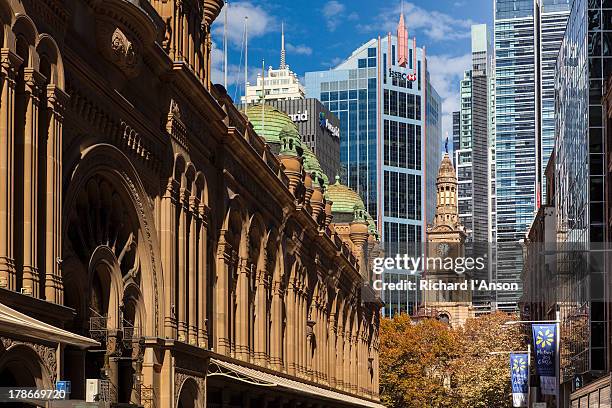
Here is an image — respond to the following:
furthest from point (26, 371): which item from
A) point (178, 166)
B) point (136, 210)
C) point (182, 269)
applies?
point (178, 166)

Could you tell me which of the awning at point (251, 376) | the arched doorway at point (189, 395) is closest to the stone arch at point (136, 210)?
the arched doorway at point (189, 395)

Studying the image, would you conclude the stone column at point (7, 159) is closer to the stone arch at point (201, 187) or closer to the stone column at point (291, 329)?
the stone arch at point (201, 187)

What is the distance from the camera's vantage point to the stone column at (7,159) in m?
26.8

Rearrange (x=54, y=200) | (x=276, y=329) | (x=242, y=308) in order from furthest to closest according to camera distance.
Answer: (x=276, y=329)
(x=242, y=308)
(x=54, y=200)

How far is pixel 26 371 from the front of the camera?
2645cm

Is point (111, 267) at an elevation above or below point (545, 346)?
above

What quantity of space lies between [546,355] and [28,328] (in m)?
44.7

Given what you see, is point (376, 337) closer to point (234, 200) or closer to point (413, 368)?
point (413, 368)

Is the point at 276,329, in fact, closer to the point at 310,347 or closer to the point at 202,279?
the point at 310,347

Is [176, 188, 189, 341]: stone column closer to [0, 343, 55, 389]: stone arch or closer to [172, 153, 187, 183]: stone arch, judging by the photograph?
[172, 153, 187, 183]: stone arch

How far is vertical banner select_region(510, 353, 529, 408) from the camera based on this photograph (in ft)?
248

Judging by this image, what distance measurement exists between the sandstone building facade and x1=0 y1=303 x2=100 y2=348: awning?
0.07 meters

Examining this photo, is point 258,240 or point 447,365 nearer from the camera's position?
point 258,240

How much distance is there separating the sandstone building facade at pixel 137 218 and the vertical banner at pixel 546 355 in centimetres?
1098
